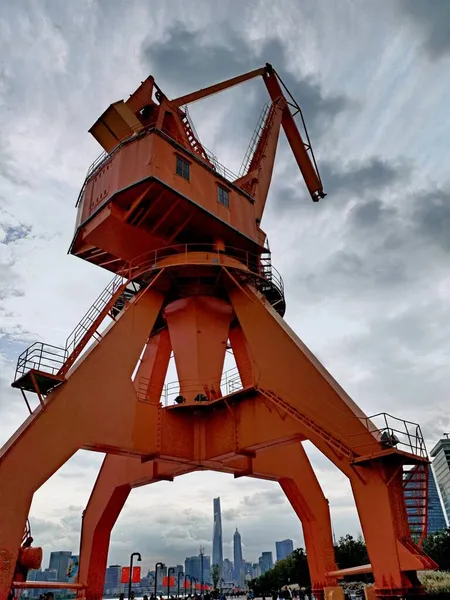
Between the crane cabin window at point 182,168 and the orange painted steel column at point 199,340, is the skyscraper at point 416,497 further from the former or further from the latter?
the crane cabin window at point 182,168

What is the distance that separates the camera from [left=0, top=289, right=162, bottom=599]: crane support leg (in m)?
11.9

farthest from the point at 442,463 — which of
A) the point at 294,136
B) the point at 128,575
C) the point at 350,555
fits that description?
the point at 294,136

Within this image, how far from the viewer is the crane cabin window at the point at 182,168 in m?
18.0

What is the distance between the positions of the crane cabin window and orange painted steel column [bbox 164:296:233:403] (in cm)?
474

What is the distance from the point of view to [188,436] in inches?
656

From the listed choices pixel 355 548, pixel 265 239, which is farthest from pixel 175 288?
pixel 355 548

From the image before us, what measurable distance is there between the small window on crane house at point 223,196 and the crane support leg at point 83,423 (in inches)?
A: 191

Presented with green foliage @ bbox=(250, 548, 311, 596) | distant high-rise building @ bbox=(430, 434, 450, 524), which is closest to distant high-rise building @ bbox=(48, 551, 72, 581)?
green foliage @ bbox=(250, 548, 311, 596)

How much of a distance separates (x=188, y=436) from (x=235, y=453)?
1.86m

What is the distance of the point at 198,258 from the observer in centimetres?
1784

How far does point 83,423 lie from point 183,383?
4.57 m

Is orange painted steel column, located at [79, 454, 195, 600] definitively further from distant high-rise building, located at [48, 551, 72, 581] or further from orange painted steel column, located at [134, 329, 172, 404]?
distant high-rise building, located at [48, 551, 72, 581]

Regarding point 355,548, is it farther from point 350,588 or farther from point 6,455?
point 6,455

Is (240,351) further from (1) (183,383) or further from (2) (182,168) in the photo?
(2) (182,168)
